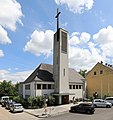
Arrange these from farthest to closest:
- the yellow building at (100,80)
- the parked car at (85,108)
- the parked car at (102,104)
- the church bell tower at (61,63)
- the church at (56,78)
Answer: the yellow building at (100,80)
the church bell tower at (61,63)
the church at (56,78)
the parked car at (102,104)
the parked car at (85,108)

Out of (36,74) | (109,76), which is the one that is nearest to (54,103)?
(36,74)

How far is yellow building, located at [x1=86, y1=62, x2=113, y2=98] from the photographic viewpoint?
57.8 metres

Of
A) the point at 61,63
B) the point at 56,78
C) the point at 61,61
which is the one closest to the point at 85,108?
the point at 56,78

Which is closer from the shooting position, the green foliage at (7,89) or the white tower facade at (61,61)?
the white tower facade at (61,61)

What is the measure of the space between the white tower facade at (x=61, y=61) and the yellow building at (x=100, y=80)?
15.6 metres

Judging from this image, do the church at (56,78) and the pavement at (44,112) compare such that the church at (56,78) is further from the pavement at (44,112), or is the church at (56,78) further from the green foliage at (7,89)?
the green foliage at (7,89)

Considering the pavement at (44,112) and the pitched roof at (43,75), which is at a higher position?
the pitched roof at (43,75)

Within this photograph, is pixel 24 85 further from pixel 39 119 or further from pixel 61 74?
pixel 39 119

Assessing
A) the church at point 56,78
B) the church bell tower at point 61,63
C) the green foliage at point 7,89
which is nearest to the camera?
the church at point 56,78

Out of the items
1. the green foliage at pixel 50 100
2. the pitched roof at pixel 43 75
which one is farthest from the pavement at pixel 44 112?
the pitched roof at pixel 43 75

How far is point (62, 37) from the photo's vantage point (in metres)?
46.7

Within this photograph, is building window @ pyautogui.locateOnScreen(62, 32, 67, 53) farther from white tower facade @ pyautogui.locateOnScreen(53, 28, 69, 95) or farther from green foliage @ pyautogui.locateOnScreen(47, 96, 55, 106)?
green foliage @ pyautogui.locateOnScreen(47, 96, 55, 106)

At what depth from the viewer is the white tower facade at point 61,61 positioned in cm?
4506

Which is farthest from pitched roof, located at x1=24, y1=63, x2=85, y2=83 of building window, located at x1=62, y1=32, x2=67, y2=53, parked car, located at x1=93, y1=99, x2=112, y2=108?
parked car, located at x1=93, y1=99, x2=112, y2=108
